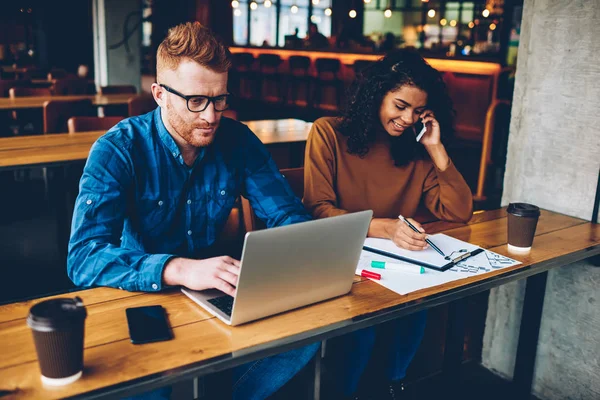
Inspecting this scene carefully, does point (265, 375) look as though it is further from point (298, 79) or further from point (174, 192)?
point (298, 79)

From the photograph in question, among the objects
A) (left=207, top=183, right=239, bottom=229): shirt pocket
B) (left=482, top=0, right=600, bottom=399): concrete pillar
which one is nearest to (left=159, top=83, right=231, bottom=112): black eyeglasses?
→ (left=207, top=183, right=239, bottom=229): shirt pocket

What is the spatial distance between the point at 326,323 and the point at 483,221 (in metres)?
1.11

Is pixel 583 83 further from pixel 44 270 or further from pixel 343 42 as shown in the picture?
pixel 343 42

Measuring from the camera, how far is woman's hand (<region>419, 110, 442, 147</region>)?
2145 mm

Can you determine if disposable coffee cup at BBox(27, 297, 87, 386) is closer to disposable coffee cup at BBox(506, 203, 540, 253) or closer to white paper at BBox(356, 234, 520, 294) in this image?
white paper at BBox(356, 234, 520, 294)

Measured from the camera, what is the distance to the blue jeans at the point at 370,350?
1.88 meters

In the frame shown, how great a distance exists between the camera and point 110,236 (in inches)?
58.1

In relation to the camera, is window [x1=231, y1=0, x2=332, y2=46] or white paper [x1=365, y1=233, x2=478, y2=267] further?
window [x1=231, y1=0, x2=332, y2=46]

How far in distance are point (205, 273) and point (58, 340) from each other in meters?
0.42

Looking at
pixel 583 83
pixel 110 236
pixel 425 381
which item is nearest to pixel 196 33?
pixel 110 236

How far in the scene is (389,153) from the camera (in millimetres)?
2248

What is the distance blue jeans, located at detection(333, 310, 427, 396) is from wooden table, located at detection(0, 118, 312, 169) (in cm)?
192

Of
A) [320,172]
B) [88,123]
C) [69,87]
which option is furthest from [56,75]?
[320,172]

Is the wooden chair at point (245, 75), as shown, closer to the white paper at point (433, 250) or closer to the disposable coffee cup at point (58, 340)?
the white paper at point (433, 250)
